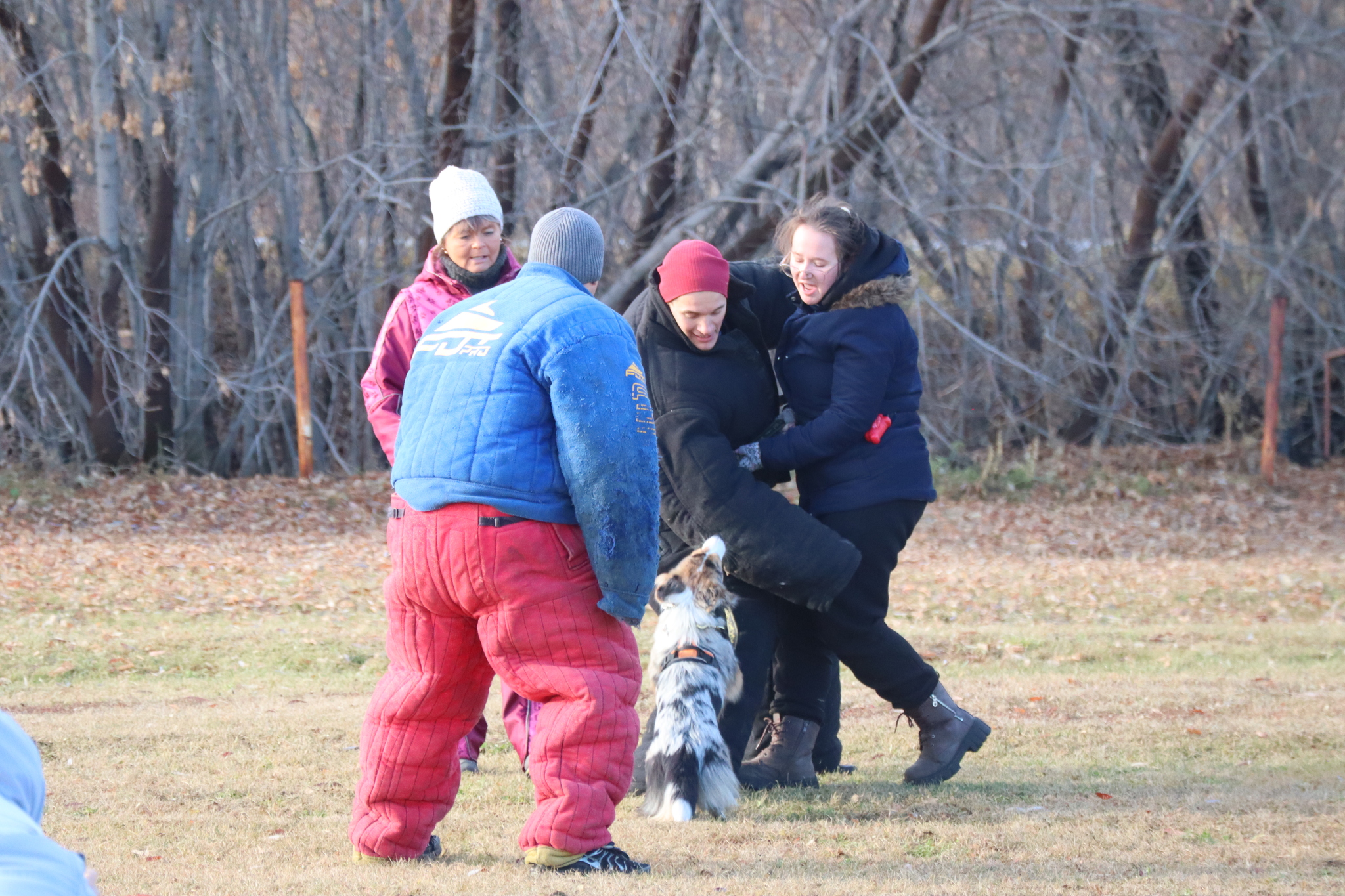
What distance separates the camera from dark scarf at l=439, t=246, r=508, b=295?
4680 millimetres

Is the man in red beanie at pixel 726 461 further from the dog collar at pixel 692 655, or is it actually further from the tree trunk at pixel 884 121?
the tree trunk at pixel 884 121

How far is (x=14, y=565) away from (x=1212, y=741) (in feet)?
27.4

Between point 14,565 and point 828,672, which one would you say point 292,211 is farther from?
point 828,672

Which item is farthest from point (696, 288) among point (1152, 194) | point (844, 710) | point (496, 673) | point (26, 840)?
point (1152, 194)

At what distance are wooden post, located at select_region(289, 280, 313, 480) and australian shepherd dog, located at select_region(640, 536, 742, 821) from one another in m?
9.34

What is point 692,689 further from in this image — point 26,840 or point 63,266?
point 63,266

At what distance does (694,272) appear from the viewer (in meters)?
4.22

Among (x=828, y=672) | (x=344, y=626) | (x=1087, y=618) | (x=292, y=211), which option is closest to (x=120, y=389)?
(x=292, y=211)

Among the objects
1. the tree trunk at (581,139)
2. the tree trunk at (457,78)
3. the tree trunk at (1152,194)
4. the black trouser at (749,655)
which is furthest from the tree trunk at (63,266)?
the tree trunk at (1152,194)

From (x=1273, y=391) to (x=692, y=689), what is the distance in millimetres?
12258

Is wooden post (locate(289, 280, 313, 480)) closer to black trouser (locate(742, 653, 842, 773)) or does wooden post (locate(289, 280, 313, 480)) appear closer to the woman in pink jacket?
the woman in pink jacket

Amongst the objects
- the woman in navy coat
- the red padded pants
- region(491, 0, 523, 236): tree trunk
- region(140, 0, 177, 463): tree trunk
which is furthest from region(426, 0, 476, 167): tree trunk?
the red padded pants

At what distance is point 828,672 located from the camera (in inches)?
190

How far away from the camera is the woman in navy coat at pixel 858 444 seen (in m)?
4.46
